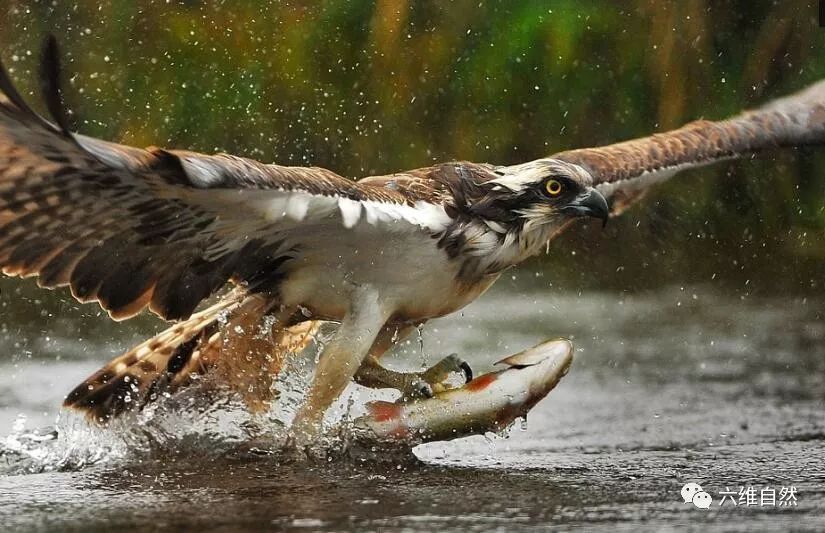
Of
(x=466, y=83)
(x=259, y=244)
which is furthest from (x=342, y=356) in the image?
(x=466, y=83)

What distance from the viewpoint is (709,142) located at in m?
7.35

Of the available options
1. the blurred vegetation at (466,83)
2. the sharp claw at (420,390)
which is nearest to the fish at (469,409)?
the sharp claw at (420,390)

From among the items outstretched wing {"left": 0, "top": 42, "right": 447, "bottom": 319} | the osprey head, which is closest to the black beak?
the osprey head

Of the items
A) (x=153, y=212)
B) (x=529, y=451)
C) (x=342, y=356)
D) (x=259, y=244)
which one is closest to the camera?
(x=153, y=212)

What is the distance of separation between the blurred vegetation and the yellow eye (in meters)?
5.16

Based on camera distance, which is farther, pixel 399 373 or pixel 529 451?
pixel 529 451

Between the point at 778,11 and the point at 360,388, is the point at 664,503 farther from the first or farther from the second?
the point at 778,11

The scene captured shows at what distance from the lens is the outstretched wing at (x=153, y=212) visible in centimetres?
522

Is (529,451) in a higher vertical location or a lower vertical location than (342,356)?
lower

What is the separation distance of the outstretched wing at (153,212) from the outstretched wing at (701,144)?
1.15 m

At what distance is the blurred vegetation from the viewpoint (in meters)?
11.6

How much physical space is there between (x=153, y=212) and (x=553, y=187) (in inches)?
66.6

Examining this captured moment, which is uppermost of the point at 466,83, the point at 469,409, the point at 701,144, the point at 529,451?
the point at 466,83

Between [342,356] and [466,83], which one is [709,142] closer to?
[342,356]
